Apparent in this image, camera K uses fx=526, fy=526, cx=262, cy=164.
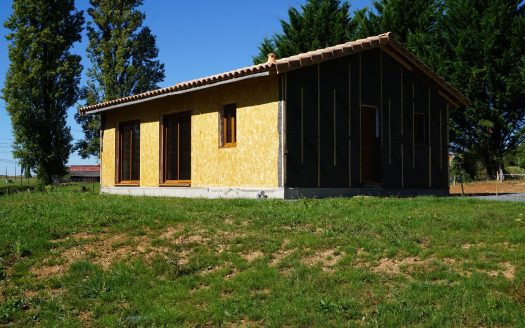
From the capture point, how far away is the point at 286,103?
1373 centimetres

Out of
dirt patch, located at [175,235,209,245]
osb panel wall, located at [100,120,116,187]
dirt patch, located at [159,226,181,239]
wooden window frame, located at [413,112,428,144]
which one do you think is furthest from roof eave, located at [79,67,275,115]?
wooden window frame, located at [413,112,428,144]

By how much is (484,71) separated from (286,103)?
52.2 feet

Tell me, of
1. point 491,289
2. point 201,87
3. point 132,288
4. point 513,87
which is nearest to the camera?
point 491,289

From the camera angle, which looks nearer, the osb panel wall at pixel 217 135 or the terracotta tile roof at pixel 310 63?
the terracotta tile roof at pixel 310 63

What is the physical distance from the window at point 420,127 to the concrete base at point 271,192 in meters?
1.78

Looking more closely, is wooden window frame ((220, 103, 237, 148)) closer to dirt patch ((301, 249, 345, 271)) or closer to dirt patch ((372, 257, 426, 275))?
dirt patch ((301, 249, 345, 271))

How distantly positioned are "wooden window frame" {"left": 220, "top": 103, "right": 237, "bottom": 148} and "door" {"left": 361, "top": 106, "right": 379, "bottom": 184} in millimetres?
3890

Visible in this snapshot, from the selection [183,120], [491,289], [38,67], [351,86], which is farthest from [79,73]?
[491,289]

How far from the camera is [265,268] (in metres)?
7.36

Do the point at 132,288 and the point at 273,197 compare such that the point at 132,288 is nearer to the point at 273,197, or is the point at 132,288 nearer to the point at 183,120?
the point at 273,197

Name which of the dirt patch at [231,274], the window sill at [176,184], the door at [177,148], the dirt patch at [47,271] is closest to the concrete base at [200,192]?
the window sill at [176,184]

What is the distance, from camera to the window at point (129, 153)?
1953 centimetres

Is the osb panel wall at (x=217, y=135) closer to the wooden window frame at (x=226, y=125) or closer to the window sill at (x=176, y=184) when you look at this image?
the wooden window frame at (x=226, y=125)

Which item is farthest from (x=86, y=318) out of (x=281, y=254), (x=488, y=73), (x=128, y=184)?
(x=488, y=73)
